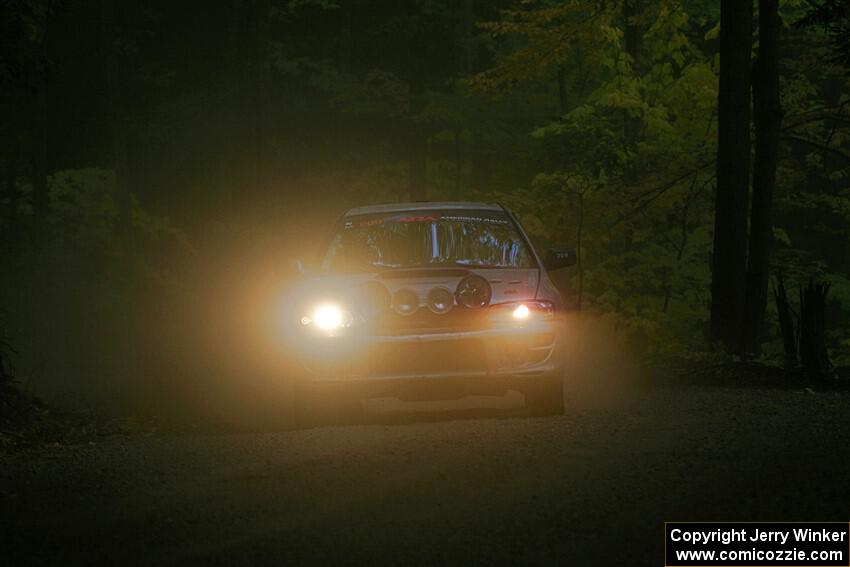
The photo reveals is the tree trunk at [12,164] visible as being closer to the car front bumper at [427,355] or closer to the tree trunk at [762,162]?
the tree trunk at [762,162]

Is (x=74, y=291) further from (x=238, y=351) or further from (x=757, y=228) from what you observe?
(x=757, y=228)

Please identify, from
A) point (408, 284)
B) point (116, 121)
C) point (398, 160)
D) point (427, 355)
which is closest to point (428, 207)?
point (408, 284)

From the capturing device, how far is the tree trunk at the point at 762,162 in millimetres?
19203

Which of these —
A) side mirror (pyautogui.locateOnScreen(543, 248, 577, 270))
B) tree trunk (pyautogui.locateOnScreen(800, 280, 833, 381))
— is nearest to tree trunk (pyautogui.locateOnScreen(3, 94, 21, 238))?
tree trunk (pyautogui.locateOnScreen(800, 280, 833, 381))

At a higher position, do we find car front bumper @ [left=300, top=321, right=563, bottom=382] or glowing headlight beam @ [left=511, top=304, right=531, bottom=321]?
glowing headlight beam @ [left=511, top=304, right=531, bottom=321]

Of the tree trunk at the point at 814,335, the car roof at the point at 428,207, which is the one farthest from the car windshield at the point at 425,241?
the tree trunk at the point at 814,335

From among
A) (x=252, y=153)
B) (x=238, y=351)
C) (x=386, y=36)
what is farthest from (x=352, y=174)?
(x=238, y=351)

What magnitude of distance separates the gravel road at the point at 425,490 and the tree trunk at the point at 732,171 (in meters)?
7.85

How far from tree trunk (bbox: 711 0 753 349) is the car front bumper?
894 cm

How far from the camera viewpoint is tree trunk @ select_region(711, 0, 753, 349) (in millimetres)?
18625

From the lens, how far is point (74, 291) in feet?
116

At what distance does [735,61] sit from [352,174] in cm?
2504

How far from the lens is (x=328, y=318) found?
1050 centimetres

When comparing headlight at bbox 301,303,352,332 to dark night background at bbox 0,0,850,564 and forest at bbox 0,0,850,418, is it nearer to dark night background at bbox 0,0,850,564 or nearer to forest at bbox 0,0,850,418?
dark night background at bbox 0,0,850,564
